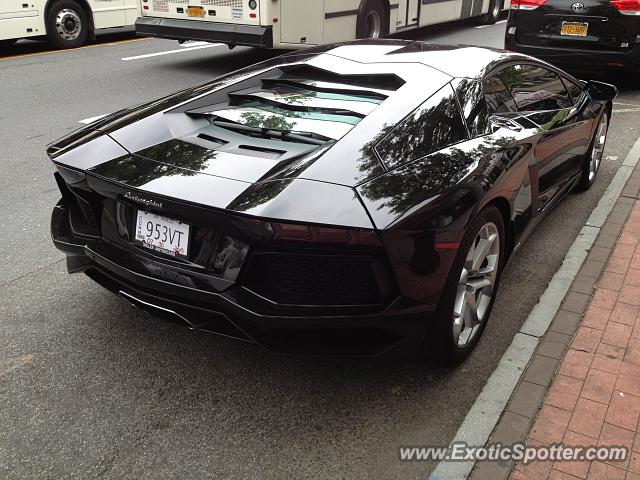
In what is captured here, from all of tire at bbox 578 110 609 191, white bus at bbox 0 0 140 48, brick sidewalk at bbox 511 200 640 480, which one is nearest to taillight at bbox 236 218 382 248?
brick sidewalk at bbox 511 200 640 480

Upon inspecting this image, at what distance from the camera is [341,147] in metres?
2.77

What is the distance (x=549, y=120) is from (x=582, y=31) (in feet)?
18.0

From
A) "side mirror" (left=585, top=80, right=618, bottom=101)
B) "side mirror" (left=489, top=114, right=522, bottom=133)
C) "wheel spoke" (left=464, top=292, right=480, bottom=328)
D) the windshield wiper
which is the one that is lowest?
"wheel spoke" (left=464, top=292, right=480, bottom=328)

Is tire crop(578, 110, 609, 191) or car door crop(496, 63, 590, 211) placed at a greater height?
car door crop(496, 63, 590, 211)

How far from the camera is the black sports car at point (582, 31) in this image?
8477mm

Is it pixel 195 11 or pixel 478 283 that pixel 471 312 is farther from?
pixel 195 11

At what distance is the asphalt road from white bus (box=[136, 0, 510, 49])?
584 cm

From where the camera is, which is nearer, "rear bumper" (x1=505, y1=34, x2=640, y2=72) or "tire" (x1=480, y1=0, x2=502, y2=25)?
"rear bumper" (x1=505, y1=34, x2=640, y2=72)

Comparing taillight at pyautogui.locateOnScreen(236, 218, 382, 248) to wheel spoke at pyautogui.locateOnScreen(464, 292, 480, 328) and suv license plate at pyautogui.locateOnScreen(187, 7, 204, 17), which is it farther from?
suv license plate at pyautogui.locateOnScreen(187, 7, 204, 17)

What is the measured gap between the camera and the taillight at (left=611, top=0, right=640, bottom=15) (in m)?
8.37

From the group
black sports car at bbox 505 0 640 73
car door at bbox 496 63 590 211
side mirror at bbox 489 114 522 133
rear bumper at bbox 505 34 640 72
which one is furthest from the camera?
rear bumper at bbox 505 34 640 72

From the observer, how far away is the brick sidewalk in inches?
103

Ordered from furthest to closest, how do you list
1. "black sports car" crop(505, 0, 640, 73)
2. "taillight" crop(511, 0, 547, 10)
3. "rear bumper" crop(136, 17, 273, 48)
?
"rear bumper" crop(136, 17, 273, 48) < "taillight" crop(511, 0, 547, 10) < "black sports car" crop(505, 0, 640, 73)

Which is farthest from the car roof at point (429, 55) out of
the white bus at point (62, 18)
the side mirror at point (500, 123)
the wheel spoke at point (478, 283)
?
the white bus at point (62, 18)
